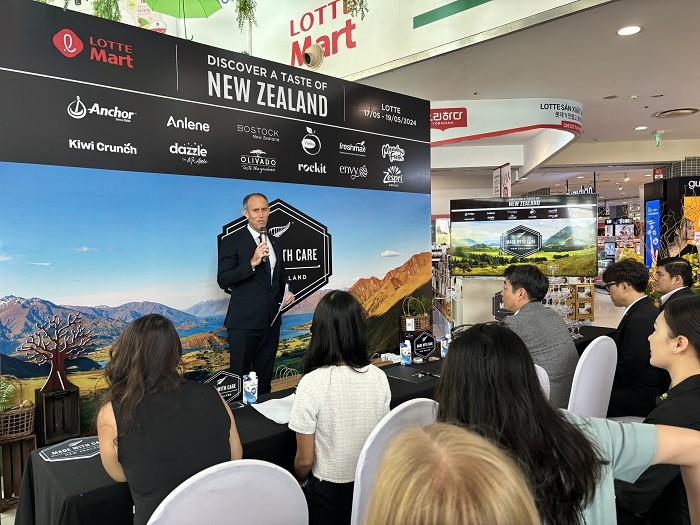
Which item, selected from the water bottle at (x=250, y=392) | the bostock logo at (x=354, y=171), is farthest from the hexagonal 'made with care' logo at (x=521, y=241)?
the water bottle at (x=250, y=392)

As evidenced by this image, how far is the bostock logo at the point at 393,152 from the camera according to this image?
4.21m

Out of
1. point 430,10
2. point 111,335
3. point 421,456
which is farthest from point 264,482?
point 430,10

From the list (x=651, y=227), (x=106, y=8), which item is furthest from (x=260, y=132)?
(x=651, y=227)

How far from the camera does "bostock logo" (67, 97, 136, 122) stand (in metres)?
2.59

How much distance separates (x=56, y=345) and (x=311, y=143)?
2.07 metres

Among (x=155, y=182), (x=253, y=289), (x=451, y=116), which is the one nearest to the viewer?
(x=155, y=182)

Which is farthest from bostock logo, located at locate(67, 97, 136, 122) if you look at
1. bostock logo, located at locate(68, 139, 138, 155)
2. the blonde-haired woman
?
the blonde-haired woman

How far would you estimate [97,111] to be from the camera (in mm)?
2664

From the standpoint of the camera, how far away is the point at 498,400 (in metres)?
1.16

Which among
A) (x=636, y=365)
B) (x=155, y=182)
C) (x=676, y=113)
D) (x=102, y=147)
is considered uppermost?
(x=676, y=113)

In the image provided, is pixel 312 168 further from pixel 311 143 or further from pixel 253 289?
pixel 253 289

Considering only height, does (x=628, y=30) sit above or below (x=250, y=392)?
above

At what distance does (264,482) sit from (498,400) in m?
0.63

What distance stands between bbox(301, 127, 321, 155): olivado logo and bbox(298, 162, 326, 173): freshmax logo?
0.09m
